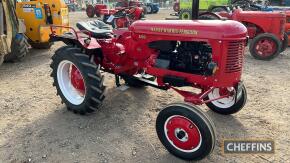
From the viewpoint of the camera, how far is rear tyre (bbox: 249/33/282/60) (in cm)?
736

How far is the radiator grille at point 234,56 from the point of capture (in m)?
3.24

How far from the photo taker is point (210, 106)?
14.4 feet

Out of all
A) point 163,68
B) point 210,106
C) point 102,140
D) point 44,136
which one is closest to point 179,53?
point 163,68

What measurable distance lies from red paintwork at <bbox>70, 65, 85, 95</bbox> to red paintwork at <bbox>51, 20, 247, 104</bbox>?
497 mm

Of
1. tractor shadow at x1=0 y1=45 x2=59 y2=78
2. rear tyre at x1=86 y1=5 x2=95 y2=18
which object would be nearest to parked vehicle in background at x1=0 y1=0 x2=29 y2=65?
tractor shadow at x1=0 y1=45 x2=59 y2=78

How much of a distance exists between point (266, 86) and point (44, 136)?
160 inches

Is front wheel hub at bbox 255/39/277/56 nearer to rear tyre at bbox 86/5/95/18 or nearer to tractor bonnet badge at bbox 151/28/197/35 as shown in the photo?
tractor bonnet badge at bbox 151/28/197/35

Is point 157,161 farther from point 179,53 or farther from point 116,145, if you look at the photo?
point 179,53

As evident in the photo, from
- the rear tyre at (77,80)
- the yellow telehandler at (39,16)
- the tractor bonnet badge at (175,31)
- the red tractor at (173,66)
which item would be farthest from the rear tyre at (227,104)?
the yellow telehandler at (39,16)

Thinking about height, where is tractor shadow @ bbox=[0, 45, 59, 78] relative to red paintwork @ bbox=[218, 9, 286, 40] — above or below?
below

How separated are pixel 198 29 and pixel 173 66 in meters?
0.62

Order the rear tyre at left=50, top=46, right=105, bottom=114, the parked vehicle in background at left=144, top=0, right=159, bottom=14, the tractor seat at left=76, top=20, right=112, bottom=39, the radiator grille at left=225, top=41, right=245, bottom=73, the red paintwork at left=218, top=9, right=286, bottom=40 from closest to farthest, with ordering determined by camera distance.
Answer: the radiator grille at left=225, top=41, right=245, bottom=73, the rear tyre at left=50, top=46, right=105, bottom=114, the tractor seat at left=76, top=20, right=112, bottom=39, the red paintwork at left=218, top=9, right=286, bottom=40, the parked vehicle in background at left=144, top=0, right=159, bottom=14

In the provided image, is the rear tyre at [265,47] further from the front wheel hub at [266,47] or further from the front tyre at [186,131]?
the front tyre at [186,131]

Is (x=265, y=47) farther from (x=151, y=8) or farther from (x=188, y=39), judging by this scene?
(x=151, y=8)
